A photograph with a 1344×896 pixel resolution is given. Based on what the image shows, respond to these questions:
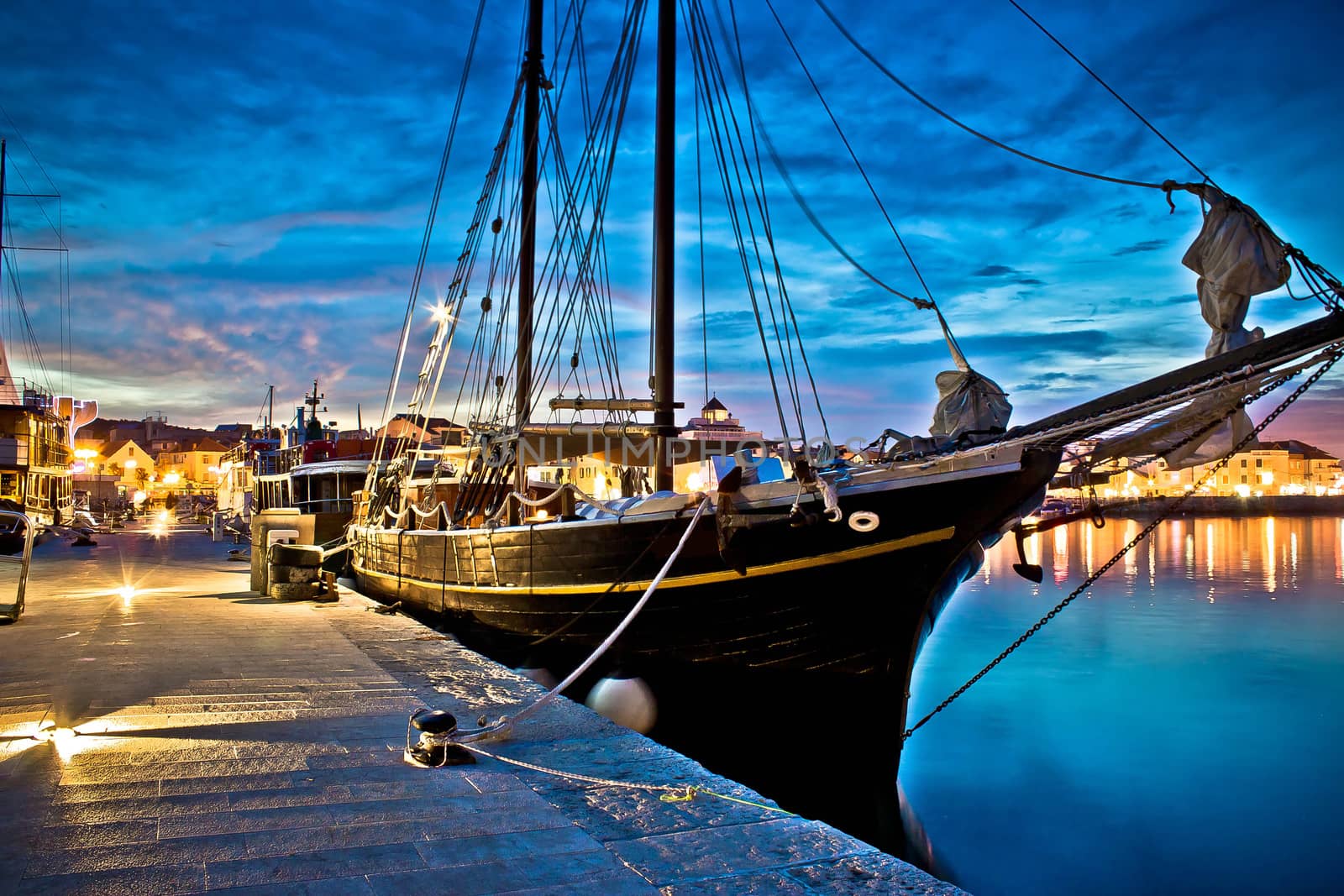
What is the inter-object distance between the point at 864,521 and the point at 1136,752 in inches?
277

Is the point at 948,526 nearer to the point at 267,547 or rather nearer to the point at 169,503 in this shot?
the point at 267,547

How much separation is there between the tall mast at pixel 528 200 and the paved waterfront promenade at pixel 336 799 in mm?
9906

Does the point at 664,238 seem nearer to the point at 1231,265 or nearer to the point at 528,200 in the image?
the point at 1231,265

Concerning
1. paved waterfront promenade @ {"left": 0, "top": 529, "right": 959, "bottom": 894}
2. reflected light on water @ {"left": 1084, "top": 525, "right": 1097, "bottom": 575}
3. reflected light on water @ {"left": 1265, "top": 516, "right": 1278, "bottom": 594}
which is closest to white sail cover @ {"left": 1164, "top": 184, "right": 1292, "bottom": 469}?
paved waterfront promenade @ {"left": 0, "top": 529, "right": 959, "bottom": 894}

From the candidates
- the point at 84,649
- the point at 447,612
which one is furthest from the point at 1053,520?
the point at 84,649

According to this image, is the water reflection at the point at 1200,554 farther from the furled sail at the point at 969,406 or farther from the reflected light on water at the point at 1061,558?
the furled sail at the point at 969,406

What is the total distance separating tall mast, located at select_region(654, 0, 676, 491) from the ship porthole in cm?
340

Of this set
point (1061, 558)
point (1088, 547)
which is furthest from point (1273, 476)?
point (1061, 558)

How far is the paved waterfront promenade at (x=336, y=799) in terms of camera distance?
10.8ft

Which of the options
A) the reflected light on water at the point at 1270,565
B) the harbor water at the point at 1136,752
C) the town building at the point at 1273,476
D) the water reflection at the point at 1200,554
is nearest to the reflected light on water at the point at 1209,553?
the water reflection at the point at 1200,554

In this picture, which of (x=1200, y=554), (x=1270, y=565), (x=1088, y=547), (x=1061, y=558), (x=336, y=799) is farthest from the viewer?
(x=1088, y=547)

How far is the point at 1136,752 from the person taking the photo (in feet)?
38.9

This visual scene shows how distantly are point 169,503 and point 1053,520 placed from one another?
317 ft

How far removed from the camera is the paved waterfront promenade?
3295 mm
